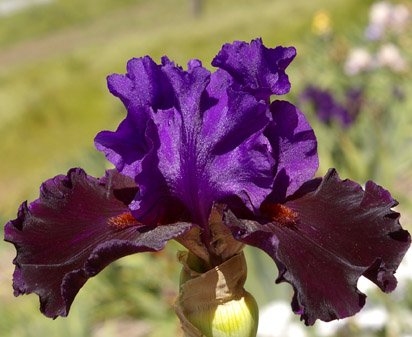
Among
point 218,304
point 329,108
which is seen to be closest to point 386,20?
point 329,108

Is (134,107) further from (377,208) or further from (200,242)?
(377,208)

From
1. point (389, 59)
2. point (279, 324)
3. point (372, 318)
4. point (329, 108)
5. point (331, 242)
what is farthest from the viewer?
point (389, 59)

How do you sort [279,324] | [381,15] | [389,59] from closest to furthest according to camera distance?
[279,324]
[389,59]
[381,15]

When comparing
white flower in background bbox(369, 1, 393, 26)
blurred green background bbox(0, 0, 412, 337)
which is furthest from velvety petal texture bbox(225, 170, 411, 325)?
white flower in background bbox(369, 1, 393, 26)

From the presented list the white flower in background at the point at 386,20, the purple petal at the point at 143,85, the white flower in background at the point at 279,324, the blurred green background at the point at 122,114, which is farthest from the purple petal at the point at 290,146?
the white flower in background at the point at 386,20

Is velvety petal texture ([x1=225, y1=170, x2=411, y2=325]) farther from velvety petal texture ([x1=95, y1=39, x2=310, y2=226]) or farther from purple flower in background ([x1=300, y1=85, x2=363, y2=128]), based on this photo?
purple flower in background ([x1=300, y1=85, x2=363, y2=128])

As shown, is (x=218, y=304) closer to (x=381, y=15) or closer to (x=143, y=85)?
(x=143, y=85)
